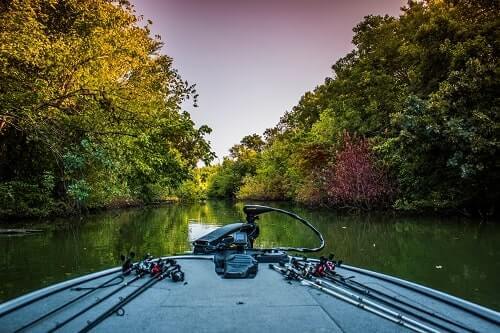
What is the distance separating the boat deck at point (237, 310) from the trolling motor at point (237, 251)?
0.22 metres

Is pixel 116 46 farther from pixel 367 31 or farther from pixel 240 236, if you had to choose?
pixel 367 31

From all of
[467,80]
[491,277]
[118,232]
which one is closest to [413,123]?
[467,80]

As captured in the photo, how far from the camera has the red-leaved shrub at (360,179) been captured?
2597 cm

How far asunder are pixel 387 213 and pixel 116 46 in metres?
→ 19.1

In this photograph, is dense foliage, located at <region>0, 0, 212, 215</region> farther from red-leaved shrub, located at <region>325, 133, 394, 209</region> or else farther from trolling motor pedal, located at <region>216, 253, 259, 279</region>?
red-leaved shrub, located at <region>325, 133, 394, 209</region>

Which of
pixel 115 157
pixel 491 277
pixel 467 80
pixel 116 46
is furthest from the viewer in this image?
pixel 467 80

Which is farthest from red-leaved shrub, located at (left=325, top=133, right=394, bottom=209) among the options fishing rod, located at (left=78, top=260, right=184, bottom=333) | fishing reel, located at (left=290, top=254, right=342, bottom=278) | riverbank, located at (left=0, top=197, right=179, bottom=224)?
fishing rod, located at (left=78, top=260, right=184, bottom=333)

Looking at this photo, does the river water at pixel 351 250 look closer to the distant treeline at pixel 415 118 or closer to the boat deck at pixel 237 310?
the distant treeline at pixel 415 118

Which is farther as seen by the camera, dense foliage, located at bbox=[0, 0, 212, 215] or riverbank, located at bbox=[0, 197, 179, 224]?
riverbank, located at bbox=[0, 197, 179, 224]

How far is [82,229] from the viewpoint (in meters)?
17.8

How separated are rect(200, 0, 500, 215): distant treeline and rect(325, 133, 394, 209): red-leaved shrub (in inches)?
2.6

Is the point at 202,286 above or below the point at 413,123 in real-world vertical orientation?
below

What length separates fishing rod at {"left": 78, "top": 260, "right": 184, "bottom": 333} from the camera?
2.94 metres

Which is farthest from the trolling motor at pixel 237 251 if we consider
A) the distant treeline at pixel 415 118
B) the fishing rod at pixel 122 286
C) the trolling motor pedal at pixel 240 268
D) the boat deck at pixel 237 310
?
the distant treeline at pixel 415 118
